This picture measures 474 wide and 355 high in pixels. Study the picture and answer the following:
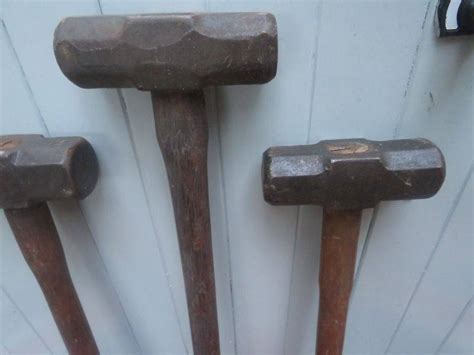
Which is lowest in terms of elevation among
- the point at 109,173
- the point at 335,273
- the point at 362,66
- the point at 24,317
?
the point at 24,317

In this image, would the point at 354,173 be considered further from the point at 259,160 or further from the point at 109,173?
the point at 109,173

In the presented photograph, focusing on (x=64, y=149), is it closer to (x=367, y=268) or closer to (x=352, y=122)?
(x=352, y=122)

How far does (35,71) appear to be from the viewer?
430mm

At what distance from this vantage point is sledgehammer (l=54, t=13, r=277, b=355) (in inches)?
12.9

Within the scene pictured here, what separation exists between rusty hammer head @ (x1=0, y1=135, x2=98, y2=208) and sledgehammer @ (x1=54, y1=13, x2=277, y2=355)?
10 centimetres

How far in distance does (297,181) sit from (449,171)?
0.25 m

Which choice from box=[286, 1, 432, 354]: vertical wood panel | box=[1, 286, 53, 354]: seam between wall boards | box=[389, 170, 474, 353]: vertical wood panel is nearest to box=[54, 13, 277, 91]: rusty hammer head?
box=[286, 1, 432, 354]: vertical wood panel

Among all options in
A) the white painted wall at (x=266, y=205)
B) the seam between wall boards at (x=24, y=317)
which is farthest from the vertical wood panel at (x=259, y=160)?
the seam between wall boards at (x=24, y=317)

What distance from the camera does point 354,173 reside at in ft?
1.32

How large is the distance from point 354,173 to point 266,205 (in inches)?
6.5

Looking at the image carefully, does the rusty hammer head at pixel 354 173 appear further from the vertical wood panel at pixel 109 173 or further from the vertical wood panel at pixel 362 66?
the vertical wood panel at pixel 109 173

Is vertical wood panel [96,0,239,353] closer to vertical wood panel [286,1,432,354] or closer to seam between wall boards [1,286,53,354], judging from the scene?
vertical wood panel [286,1,432,354]

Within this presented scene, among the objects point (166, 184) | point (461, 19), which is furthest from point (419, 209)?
point (166, 184)

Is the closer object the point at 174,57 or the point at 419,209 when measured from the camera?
the point at 174,57
